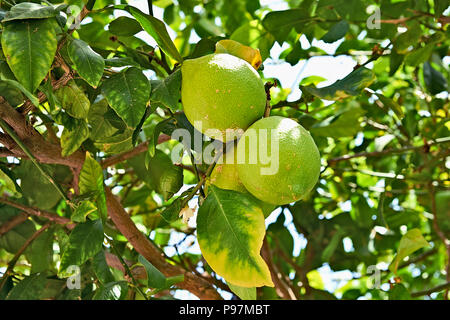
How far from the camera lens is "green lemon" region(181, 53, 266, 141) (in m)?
0.77

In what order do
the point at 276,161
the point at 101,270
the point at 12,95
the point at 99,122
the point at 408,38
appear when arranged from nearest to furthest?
1. the point at 276,161
2. the point at 12,95
3. the point at 101,270
4. the point at 99,122
5. the point at 408,38

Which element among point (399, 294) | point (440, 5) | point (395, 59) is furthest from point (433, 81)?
point (399, 294)

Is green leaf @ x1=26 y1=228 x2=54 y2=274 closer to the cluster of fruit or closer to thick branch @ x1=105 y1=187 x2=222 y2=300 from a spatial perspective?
thick branch @ x1=105 y1=187 x2=222 y2=300

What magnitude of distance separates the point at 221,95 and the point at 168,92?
0.08 meters

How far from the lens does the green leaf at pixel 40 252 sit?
133 cm

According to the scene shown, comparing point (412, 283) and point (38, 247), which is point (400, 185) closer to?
point (412, 283)

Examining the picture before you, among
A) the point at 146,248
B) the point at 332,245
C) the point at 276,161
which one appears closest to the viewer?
the point at 276,161

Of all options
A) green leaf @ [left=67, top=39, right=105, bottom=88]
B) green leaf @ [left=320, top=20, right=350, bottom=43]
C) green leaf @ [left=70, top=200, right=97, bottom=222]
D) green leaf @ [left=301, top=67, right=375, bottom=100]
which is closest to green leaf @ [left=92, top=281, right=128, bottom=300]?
green leaf @ [left=70, top=200, right=97, bottom=222]

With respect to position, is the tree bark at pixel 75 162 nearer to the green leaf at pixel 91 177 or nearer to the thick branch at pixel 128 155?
the thick branch at pixel 128 155

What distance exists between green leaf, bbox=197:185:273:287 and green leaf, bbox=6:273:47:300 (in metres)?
0.54

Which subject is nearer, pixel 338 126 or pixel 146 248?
pixel 146 248

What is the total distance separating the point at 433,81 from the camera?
1.58 meters

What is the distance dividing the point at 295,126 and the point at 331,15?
0.69 m

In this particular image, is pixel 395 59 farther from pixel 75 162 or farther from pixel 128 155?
pixel 75 162
